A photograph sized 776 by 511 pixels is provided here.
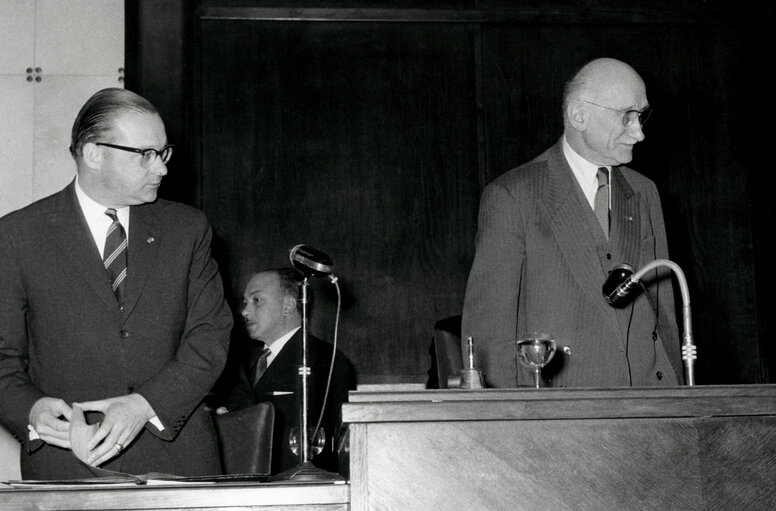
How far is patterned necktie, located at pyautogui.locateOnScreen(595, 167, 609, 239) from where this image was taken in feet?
10.2

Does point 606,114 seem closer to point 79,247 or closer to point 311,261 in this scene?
point 311,261

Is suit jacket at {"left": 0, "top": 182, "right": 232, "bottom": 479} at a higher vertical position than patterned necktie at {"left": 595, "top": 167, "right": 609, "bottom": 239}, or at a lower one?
lower

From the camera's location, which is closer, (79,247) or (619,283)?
(619,283)

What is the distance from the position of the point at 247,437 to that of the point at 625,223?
4.24 feet

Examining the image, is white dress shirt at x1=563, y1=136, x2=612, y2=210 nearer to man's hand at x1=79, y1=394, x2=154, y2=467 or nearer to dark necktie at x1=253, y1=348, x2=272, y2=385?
man's hand at x1=79, y1=394, x2=154, y2=467

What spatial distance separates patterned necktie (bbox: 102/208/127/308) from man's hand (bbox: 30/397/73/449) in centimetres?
32

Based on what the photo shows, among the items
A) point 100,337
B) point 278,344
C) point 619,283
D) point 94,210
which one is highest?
point 94,210

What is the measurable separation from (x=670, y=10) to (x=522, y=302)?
3006mm

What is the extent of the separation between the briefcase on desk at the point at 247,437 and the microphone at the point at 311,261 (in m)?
0.52

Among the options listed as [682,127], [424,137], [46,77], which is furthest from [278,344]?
[682,127]

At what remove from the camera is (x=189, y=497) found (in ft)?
6.23

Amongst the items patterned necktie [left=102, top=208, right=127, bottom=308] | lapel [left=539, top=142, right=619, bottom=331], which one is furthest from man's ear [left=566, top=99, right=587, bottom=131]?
patterned necktie [left=102, top=208, right=127, bottom=308]

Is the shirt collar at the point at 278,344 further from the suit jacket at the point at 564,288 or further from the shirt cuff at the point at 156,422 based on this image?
the shirt cuff at the point at 156,422

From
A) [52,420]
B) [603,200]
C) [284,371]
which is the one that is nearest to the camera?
[52,420]
